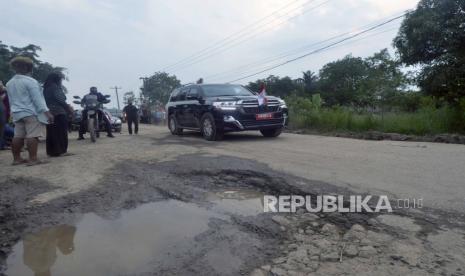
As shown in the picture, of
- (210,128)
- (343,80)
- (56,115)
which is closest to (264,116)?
(210,128)

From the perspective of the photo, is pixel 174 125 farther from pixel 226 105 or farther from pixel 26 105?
pixel 26 105

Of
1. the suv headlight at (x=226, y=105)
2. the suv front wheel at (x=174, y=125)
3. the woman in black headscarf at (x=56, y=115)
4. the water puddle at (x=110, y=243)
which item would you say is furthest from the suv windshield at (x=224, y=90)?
the water puddle at (x=110, y=243)

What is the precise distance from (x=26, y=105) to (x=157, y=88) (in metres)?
53.3

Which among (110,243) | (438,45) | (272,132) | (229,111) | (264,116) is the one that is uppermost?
(438,45)

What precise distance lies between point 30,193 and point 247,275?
2991mm

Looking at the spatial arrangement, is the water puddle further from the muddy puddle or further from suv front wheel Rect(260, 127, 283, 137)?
suv front wheel Rect(260, 127, 283, 137)

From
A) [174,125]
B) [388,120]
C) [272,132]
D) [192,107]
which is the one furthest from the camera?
[174,125]

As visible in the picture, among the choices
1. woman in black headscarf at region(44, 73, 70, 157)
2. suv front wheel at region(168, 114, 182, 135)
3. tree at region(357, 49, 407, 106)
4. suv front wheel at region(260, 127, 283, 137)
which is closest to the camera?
woman in black headscarf at region(44, 73, 70, 157)

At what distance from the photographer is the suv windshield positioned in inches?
376

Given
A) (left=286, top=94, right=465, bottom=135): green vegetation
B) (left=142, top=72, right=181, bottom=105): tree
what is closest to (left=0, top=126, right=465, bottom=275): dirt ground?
(left=286, top=94, right=465, bottom=135): green vegetation

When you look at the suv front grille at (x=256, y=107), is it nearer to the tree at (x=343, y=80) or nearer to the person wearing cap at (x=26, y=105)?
the person wearing cap at (x=26, y=105)

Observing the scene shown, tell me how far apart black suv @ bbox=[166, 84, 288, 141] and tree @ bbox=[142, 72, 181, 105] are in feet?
158

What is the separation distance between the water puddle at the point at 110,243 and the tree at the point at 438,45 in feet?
31.1

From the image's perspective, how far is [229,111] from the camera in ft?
28.0
